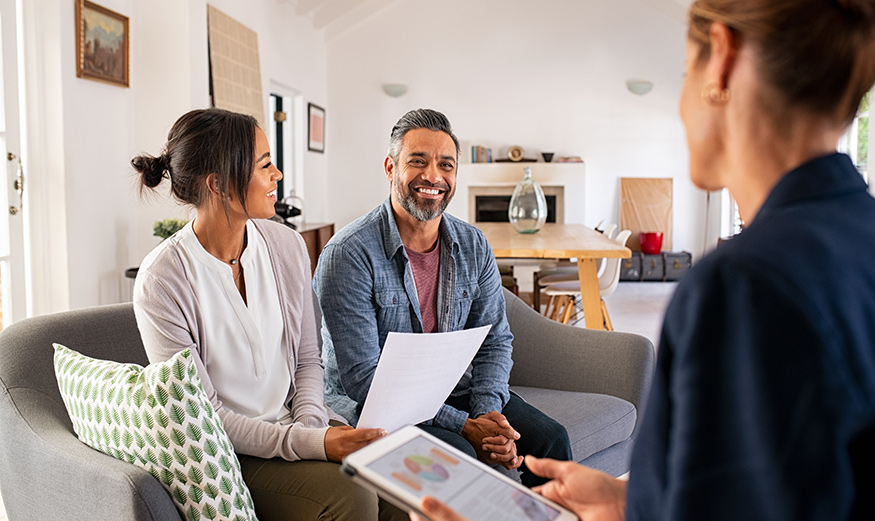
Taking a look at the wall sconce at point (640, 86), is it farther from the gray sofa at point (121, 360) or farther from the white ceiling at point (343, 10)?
the gray sofa at point (121, 360)

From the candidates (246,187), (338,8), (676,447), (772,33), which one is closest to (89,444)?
(246,187)

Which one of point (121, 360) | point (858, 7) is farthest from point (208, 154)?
point (858, 7)

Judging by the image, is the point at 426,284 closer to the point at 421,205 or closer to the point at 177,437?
the point at 421,205

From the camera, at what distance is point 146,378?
1354 millimetres

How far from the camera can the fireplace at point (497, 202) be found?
27.9 ft

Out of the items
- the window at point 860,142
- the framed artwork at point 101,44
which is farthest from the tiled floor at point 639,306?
the framed artwork at point 101,44

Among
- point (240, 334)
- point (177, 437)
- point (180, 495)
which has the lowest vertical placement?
point (180, 495)

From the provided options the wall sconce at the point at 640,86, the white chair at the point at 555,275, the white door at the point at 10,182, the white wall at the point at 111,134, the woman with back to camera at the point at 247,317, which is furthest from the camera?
the wall sconce at the point at 640,86

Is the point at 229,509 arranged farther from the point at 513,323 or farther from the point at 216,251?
the point at 513,323

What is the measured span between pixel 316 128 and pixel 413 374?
666 centimetres

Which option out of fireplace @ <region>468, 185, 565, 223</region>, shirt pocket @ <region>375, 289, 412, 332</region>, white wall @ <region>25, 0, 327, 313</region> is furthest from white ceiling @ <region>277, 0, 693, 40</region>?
shirt pocket @ <region>375, 289, 412, 332</region>

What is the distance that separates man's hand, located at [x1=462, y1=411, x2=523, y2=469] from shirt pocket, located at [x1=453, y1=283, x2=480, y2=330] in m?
0.29

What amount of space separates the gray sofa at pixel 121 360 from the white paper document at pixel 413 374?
46cm

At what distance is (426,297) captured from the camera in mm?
2139
